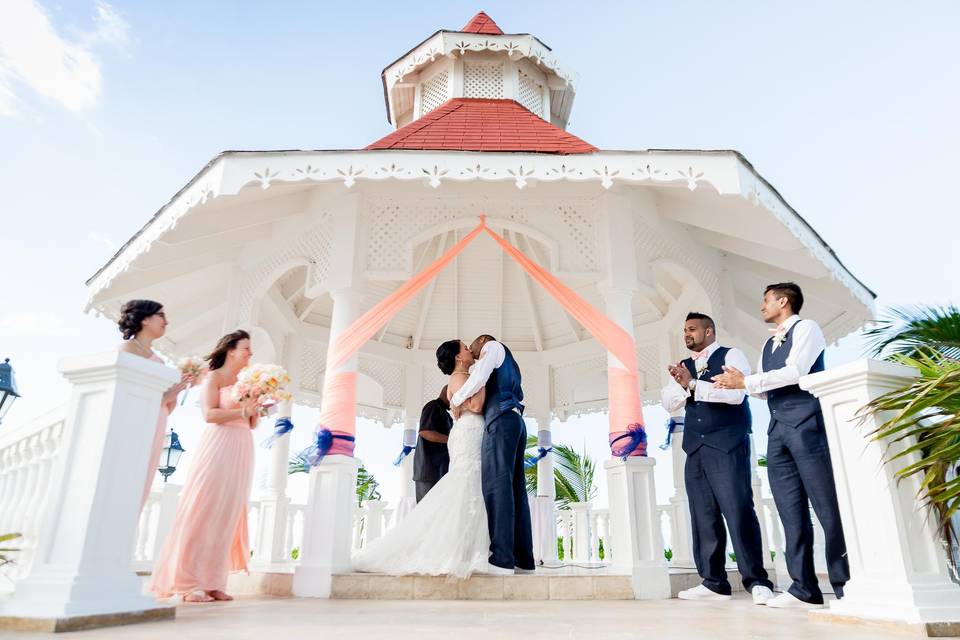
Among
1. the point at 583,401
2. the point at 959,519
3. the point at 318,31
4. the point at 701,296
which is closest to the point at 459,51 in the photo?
the point at 318,31

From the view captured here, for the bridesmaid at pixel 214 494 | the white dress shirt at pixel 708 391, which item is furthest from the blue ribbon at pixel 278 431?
the white dress shirt at pixel 708 391

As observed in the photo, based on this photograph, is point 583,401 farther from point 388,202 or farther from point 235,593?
point 235,593

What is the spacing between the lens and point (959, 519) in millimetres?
2930

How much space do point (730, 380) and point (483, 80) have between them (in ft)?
24.5

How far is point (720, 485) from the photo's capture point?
410 centimetres

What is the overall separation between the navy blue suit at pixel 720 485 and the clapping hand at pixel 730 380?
0.51 metres

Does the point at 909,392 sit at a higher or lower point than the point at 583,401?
lower

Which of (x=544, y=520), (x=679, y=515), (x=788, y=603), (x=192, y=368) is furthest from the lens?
(x=544, y=520)

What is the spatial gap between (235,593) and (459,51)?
324 inches

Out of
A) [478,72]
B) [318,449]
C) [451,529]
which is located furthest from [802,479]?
[478,72]

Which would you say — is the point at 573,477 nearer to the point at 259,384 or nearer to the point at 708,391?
the point at 708,391

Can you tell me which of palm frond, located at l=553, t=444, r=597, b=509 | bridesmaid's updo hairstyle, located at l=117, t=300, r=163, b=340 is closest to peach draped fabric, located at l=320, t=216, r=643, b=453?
bridesmaid's updo hairstyle, located at l=117, t=300, r=163, b=340

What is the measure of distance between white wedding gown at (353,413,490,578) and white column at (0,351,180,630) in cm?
207

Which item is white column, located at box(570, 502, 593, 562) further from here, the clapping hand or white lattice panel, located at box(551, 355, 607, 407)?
the clapping hand
